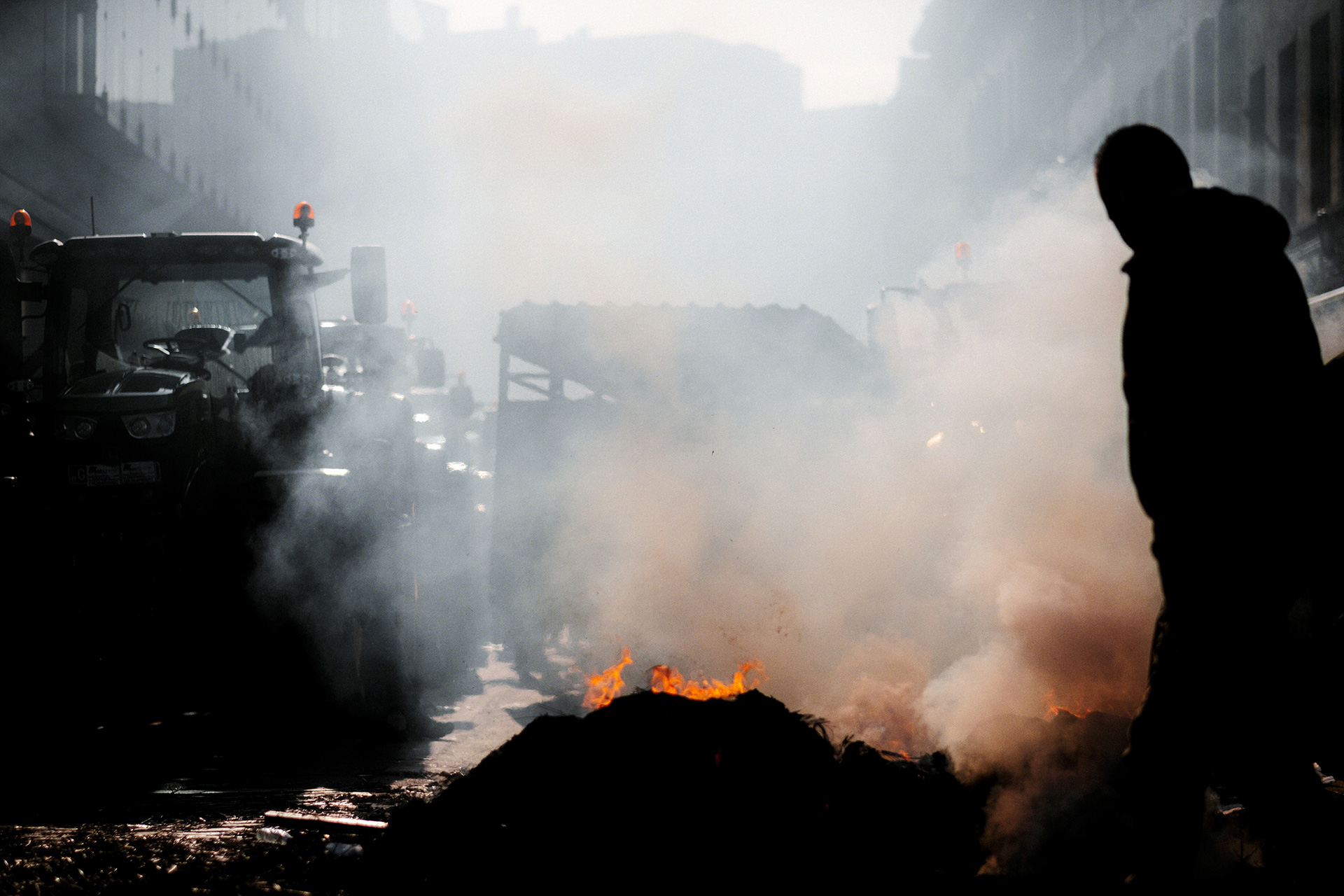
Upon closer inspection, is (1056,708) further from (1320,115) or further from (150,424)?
(1320,115)

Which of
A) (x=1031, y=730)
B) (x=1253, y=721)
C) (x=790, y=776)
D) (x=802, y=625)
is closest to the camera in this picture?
(x=1253, y=721)

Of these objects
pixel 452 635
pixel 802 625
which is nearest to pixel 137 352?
pixel 452 635

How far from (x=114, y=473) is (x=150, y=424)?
34cm

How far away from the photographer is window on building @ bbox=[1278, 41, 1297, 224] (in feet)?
42.9

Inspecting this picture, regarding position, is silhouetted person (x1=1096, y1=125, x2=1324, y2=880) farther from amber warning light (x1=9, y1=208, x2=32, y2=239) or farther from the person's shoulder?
amber warning light (x1=9, y1=208, x2=32, y2=239)

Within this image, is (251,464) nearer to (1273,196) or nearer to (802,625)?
(802,625)

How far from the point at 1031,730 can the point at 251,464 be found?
480 centimetres

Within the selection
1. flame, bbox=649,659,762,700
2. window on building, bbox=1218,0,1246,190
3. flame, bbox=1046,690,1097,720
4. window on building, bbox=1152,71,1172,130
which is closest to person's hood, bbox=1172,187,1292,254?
flame, bbox=649,659,762,700

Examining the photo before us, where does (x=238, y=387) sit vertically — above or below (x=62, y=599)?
above

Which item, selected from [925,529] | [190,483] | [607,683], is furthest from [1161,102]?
[190,483]

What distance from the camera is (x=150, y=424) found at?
580 cm

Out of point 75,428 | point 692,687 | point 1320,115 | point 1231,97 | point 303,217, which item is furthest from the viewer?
point 1231,97

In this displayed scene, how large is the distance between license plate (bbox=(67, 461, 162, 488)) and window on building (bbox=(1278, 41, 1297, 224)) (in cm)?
1351

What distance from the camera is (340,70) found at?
36.7 meters
